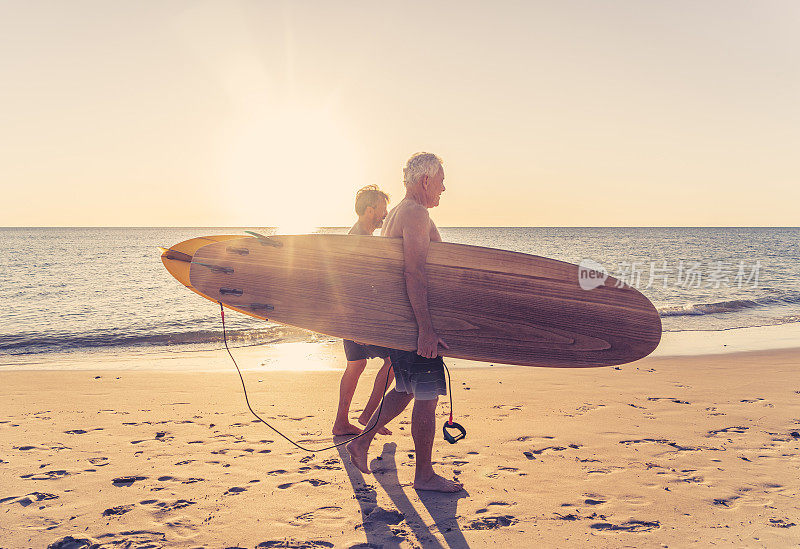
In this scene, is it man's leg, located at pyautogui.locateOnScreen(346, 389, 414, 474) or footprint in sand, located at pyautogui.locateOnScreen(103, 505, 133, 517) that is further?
man's leg, located at pyautogui.locateOnScreen(346, 389, 414, 474)

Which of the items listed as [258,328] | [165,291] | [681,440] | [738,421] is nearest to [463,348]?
[681,440]

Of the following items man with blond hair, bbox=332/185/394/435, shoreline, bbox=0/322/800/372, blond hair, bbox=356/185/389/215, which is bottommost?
shoreline, bbox=0/322/800/372

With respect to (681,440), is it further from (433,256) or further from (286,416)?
(286,416)

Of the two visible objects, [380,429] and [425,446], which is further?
[380,429]

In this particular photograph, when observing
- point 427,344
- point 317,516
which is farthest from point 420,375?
point 317,516

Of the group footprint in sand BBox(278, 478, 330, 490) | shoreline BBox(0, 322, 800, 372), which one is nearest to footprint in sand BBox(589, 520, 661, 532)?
footprint in sand BBox(278, 478, 330, 490)

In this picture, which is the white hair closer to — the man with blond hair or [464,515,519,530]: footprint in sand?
the man with blond hair

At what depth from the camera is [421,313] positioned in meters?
2.77

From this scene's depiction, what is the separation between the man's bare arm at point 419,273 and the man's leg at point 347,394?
0.95m

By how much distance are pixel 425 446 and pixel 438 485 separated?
0.24 metres

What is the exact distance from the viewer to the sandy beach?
246cm

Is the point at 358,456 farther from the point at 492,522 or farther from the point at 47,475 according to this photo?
the point at 47,475

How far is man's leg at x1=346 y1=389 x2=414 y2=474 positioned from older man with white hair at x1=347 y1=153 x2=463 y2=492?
0.33ft

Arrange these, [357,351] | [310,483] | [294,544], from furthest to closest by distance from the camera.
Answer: [357,351] < [310,483] < [294,544]
